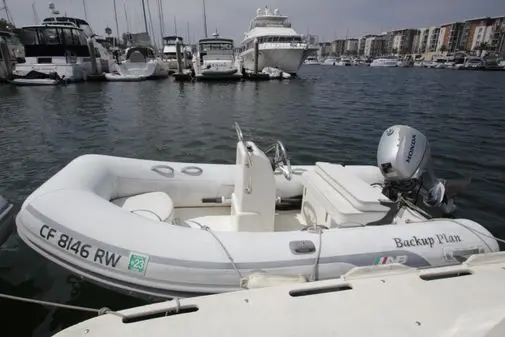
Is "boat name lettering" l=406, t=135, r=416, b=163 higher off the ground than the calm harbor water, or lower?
higher

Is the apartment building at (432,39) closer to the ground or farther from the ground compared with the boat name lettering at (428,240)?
farther from the ground

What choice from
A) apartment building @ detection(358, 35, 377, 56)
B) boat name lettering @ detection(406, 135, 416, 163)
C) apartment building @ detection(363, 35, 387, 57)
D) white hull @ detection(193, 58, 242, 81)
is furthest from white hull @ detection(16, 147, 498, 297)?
apartment building @ detection(358, 35, 377, 56)

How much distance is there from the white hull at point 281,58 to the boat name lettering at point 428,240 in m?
27.5

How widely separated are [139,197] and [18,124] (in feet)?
30.4

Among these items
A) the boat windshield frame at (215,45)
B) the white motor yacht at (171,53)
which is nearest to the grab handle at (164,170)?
the boat windshield frame at (215,45)

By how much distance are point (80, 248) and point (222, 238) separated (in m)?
1.02

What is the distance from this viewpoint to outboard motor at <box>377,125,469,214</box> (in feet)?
10.5

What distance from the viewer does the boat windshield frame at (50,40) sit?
2062cm

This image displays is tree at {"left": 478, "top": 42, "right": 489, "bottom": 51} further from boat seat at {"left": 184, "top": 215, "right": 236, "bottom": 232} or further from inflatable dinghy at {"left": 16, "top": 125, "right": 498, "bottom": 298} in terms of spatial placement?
boat seat at {"left": 184, "top": 215, "right": 236, "bottom": 232}

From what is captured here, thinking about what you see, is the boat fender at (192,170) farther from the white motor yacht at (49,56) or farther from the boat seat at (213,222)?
the white motor yacht at (49,56)

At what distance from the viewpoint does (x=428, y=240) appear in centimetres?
256

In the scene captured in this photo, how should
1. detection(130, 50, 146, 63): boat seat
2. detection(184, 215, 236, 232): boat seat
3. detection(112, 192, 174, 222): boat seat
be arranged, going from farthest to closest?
detection(130, 50, 146, 63): boat seat → detection(184, 215, 236, 232): boat seat → detection(112, 192, 174, 222): boat seat

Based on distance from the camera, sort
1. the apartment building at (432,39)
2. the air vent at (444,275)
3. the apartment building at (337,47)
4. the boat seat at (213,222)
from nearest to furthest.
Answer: the air vent at (444,275) → the boat seat at (213,222) → the apartment building at (432,39) → the apartment building at (337,47)

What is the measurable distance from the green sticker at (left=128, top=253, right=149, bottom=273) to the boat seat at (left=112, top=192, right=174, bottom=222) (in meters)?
0.57
